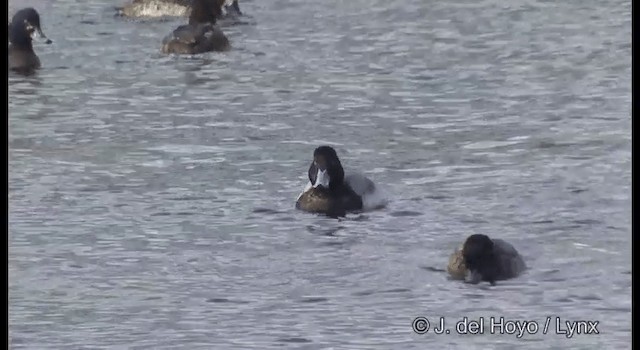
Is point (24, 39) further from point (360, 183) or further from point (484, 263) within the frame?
point (484, 263)

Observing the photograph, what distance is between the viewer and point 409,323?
1091 cm

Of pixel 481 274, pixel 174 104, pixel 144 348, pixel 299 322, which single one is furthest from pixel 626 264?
pixel 174 104

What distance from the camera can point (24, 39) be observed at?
15.8 metres

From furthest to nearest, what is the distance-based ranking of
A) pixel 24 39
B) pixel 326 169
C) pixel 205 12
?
pixel 205 12 → pixel 24 39 → pixel 326 169

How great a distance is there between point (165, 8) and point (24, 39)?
4.93 metres

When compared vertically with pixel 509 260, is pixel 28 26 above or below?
above

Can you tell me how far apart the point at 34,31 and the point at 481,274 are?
6.59 meters

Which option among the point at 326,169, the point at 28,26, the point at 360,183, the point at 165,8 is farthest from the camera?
the point at 165,8

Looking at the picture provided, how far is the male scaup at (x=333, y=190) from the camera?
13352mm

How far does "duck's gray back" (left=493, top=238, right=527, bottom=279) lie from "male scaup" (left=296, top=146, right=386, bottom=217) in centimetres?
140

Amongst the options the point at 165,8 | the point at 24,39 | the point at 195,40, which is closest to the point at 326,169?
the point at 24,39

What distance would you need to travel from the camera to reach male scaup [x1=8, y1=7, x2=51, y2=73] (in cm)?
1509

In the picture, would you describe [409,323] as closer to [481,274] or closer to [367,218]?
[481,274]

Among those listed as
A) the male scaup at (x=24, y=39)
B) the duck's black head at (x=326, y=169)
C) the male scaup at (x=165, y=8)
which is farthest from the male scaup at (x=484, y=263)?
the male scaup at (x=165, y=8)
